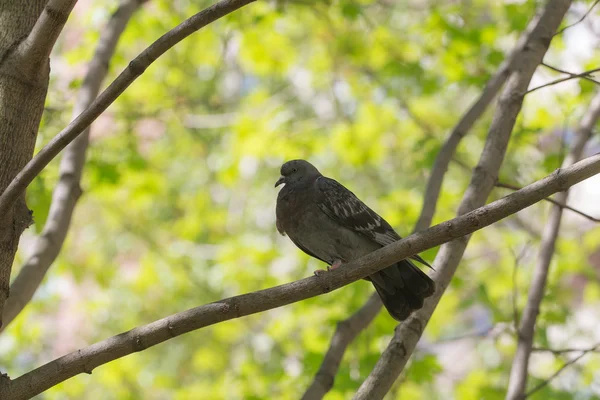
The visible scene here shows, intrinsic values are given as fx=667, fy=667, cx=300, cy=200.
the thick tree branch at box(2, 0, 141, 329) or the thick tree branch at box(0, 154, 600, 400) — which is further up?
the thick tree branch at box(2, 0, 141, 329)

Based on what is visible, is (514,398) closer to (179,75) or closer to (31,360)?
(179,75)

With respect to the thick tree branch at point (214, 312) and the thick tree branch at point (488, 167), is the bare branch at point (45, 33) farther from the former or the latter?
the thick tree branch at point (488, 167)

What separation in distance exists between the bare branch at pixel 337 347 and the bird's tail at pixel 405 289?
1.15 feet

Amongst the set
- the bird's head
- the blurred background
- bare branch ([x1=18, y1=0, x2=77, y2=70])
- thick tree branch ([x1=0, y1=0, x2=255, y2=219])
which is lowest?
thick tree branch ([x1=0, y1=0, x2=255, y2=219])

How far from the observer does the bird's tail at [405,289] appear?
3715 mm

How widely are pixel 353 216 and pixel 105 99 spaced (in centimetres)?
203

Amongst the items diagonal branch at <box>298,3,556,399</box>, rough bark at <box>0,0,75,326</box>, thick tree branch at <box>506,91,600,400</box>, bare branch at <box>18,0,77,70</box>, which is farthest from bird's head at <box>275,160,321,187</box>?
bare branch at <box>18,0,77,70</box>

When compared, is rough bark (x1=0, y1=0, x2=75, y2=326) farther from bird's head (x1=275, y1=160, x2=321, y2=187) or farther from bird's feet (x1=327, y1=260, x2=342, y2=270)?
bird's head (x1=275, y1=160, x2=321, y2=187)

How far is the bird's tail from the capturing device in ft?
12.2

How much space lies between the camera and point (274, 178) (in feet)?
37.6

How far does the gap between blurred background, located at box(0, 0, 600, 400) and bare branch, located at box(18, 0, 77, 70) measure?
7.56ft

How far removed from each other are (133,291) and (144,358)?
108 cm

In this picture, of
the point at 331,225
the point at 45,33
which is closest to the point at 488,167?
the point at 331,225

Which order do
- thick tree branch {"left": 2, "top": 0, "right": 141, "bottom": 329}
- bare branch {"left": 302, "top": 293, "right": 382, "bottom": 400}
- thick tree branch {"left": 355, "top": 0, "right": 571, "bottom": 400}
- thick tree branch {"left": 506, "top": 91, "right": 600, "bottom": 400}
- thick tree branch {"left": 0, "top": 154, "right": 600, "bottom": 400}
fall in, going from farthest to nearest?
1. thick tree branch {"left": 506, "top": 91, "right": 600, "bottom": 400}
2. bare branch {"left": 302, "top": 293, "right": 382, "bottom": 400}
3. thick tree branch {"left": 2, "top": 0, "right": 141, "bottom": 329}
4. thick tree branch {"left": 355, "top": 0, "right": 571, "bottom": 400}
5. thick tree branch {"left": 0, "top": 154, "right": 600, "bottom": 400}
